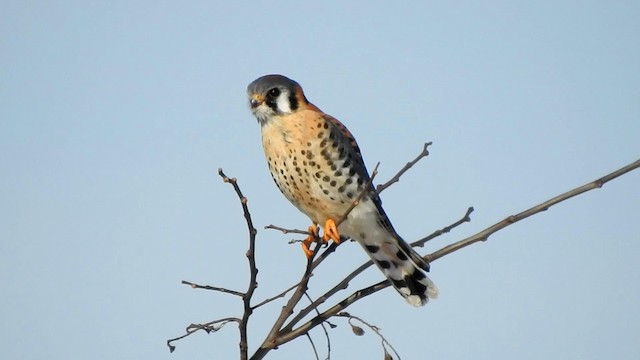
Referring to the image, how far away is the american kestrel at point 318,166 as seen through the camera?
3791mm

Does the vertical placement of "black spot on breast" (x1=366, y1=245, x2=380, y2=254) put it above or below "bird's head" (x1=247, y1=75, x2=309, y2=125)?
below

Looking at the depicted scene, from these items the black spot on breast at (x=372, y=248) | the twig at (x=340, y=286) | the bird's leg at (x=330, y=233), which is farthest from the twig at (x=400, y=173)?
the black spot on breast at (x=372, y=248)

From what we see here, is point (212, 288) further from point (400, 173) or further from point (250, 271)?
point (400, 173)

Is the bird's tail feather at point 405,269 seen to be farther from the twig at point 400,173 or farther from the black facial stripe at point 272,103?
the twig at point 400,173

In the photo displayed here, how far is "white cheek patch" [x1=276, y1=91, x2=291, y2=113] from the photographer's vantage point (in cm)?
386

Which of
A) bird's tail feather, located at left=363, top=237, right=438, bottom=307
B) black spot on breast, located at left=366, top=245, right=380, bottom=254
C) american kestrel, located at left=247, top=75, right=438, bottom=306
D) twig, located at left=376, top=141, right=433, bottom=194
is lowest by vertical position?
twig, located at left=376, top=141, right=433, bottom=194

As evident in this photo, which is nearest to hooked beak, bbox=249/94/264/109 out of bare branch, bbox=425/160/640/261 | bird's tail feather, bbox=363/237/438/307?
A: bird's tail feather, bbox=363/237/438/307

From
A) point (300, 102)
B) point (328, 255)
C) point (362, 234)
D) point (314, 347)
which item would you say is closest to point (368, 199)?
point (362, 234)

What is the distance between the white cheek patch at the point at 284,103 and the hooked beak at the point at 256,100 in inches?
4.0

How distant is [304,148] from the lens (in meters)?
3.81

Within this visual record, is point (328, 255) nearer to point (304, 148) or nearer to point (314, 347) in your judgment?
point (314, 347)

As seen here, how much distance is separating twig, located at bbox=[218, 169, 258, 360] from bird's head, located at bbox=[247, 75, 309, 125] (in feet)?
5.46

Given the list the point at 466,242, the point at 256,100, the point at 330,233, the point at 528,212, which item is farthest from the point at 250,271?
the point at 256,100

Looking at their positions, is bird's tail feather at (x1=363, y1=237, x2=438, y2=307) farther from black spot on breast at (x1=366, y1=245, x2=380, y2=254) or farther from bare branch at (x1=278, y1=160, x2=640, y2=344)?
bare branch at (x1=278, y1=160, x2=640, y2=344)
